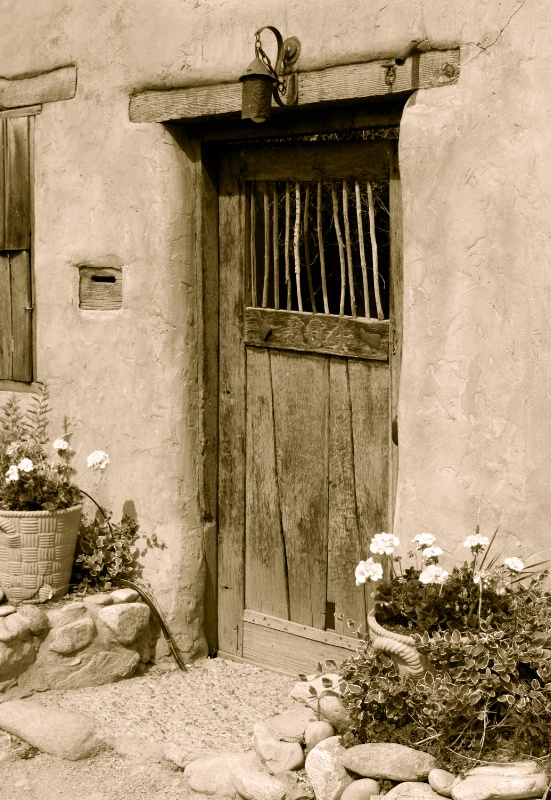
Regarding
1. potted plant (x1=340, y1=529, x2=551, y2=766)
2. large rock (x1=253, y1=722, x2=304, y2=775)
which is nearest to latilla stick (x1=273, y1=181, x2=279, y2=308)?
potted plant (x1=340, y1=529, x2=551, y2=766)

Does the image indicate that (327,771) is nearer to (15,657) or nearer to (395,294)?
(15,657)

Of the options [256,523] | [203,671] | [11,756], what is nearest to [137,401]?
[256,523]

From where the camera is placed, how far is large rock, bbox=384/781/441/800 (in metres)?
3.36

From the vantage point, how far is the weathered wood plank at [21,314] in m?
5.36

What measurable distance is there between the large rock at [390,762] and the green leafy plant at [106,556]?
70.3 inches

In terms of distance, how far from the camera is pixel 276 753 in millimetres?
3812

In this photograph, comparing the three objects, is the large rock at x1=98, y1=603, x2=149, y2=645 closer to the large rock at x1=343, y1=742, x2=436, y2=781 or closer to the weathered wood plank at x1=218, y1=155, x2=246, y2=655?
the weathered wood plank at x1=218, y1=155, x2=246, y2=655

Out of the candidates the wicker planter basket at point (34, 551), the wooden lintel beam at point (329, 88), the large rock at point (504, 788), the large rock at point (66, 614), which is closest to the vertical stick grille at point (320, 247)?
the wooden lintel beam at point (329, 88)

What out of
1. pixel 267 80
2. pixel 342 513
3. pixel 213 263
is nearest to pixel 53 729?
pixel 342 513

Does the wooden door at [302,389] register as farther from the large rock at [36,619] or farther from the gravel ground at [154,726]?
the large rock at [36,619]

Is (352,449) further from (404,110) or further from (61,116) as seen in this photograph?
(61,116)

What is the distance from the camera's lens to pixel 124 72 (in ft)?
16.0

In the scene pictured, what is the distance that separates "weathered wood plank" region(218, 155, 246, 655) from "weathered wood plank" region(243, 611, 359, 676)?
0.08 metres

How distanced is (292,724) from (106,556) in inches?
58.3
